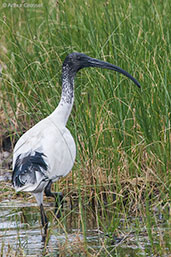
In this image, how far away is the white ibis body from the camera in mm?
4391

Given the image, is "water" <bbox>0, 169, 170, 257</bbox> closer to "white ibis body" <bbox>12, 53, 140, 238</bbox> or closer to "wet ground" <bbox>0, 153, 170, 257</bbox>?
"wet ground" <bbox>0, 153, 170, 257</bbox>

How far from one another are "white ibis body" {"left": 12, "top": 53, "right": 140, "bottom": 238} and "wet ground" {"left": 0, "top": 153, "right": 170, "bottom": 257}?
0.22 meters

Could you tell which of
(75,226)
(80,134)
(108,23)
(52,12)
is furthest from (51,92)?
(52,12)

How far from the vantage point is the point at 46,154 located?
455 cm

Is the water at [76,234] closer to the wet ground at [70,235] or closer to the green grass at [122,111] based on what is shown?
the wet ground at [70,235]

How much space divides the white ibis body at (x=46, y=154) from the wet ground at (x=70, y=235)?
0.22 meters

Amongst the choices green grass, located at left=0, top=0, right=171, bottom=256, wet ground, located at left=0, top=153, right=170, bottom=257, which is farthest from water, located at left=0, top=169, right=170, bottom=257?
green grass, located at left=0, top=0, right=171, bottom=256

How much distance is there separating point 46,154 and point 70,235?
1.98ft

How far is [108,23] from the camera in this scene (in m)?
5.82

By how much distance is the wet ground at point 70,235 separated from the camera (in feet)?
12.5

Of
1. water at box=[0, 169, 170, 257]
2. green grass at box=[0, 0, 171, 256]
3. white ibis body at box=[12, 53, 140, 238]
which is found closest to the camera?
water at box=[0, 169, 170, 257]

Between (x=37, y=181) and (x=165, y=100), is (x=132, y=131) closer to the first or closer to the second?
(x=165, y=100)

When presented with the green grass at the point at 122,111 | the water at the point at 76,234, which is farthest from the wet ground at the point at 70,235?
the green grass at the point at 122,111

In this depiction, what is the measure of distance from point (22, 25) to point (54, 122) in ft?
12.2
